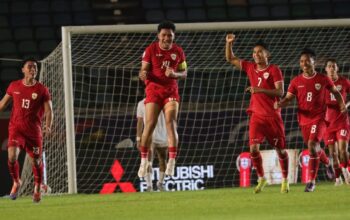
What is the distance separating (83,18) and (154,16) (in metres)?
1.53

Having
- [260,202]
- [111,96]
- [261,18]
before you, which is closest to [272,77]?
[260,202]

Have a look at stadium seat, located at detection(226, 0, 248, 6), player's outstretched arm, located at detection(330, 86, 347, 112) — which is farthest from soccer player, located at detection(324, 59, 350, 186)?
A: stadium seat, located at detection(226, 0, 248, 6)

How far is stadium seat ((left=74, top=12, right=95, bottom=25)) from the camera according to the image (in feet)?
68.7

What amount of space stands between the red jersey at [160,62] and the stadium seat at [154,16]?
10.0m

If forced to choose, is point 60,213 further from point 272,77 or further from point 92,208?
point 272,77

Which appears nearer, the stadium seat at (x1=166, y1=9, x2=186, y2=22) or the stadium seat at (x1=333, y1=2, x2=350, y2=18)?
the stadium seat at (x1=166, y1=9, x2=186, y2=22)

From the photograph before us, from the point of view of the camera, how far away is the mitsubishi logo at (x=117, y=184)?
14883 millimetres

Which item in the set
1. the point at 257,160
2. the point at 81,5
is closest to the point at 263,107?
the point at 257,160

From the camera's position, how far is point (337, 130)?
534 inches

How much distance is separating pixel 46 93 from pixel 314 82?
3108 mm

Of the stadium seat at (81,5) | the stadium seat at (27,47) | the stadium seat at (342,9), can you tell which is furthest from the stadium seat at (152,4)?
the stadium seat at (342,9)

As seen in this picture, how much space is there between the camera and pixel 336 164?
13336 mm

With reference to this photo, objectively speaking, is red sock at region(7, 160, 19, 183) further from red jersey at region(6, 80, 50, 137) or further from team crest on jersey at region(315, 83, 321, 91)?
team crest on jersey at region(315, 83, 321, 91)

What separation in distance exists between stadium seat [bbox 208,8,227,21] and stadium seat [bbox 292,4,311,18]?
1.50 m
